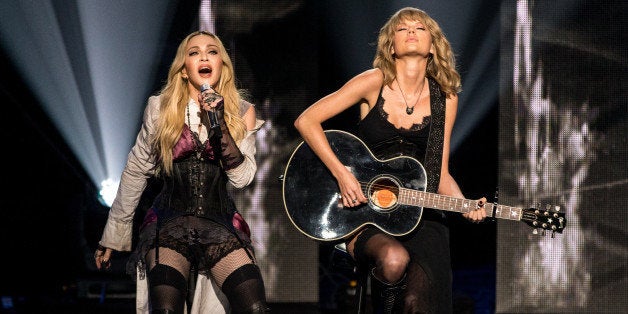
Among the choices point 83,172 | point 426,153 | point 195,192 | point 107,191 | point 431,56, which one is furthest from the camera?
point 83,172

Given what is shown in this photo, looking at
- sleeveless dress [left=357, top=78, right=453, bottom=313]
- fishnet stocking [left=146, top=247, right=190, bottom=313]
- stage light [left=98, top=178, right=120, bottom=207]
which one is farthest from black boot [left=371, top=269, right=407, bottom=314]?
stage light [left=98, top=178, right=120, bottom=207]

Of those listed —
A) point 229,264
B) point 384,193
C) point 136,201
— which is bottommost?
point 229,264

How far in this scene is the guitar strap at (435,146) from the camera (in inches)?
181

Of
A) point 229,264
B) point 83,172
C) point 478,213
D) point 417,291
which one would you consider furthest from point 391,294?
point 83,172

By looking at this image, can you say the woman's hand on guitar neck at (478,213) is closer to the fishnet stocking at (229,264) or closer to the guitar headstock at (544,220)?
the guitar headstock at (544,220)

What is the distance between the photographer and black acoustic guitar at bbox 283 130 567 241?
439 cm

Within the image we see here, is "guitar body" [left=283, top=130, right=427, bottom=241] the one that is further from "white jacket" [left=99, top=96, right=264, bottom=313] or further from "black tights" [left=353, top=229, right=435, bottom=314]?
"white jacket" [left=99, top=96, right=264, bottom=313]

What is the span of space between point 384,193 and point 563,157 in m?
2.60

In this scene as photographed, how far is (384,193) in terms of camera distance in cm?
446

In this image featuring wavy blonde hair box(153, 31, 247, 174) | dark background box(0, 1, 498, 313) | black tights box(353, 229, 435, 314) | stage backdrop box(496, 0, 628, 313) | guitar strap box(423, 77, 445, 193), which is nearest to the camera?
black tights box(353, 229, 435, 314)

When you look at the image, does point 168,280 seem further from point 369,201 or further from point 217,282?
point 369,201

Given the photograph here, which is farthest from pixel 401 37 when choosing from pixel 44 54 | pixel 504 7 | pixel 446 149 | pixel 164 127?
pixel 44 54

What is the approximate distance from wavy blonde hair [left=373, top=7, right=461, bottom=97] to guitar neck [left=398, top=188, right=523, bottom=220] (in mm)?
638

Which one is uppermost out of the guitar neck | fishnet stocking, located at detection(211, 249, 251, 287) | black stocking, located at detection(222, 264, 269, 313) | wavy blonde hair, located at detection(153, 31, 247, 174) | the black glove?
wavy blonde hair, located at detection(153, 31, 247, 174)
